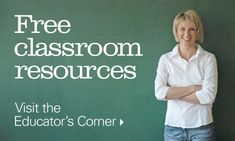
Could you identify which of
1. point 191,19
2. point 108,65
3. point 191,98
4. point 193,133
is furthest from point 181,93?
point 108,65

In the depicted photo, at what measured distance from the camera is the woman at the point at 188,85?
3.52 m

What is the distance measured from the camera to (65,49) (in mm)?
4082

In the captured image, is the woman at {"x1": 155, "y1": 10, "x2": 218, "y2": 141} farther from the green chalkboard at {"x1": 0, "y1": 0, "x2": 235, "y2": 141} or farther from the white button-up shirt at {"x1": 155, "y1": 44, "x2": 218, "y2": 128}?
the green chalkboard at {"x1": 0, "y1": 0, "x2": 235, "y2": 141}

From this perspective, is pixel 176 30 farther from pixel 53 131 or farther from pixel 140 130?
pixel 53 131

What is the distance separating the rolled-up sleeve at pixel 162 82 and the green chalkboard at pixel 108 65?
0.39m

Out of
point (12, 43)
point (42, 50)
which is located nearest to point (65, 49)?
point (42, 50)

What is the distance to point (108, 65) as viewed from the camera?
4.07m

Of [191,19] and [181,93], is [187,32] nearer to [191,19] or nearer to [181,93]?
[191,19]

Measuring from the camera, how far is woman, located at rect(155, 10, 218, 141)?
3521 mm

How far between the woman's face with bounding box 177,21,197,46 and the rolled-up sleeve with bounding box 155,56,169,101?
231 millimetres

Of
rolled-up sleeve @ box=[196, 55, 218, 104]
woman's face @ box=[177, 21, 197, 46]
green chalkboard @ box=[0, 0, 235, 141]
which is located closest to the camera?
rolled-up sleeve @ box=[196, 55, 218, 104]

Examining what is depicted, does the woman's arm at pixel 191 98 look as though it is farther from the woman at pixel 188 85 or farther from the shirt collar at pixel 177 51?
the shirt collar at pixel 177 51

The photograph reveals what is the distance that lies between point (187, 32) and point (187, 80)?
39 cm

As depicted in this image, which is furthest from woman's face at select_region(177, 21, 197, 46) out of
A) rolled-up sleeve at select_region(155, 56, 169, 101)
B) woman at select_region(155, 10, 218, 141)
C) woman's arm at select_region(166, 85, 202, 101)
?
woman's arm at select_region(166, 85, 202, 101)
